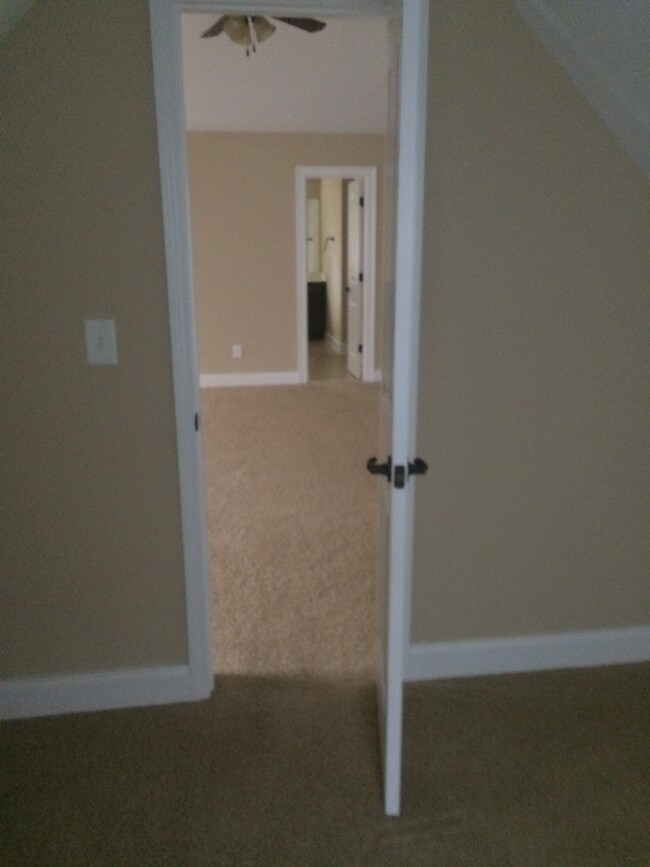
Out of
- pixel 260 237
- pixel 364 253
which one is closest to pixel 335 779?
pixel 260 237

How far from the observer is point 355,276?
21.8 ft

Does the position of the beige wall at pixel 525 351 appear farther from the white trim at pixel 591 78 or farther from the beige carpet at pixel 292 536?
the beige carpet at pixel 292 536

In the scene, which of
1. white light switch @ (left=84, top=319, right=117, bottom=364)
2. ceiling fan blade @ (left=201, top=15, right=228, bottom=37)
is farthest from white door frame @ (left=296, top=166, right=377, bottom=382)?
white light switch @ (left=84, top=319, right=117, bottom=364)

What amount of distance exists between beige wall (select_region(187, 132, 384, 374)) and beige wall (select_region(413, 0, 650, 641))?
438 cm

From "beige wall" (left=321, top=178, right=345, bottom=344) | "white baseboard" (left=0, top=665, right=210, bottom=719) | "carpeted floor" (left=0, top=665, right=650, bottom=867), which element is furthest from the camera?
"beige wall" (left=321, top=178, right=345, bottom=344)

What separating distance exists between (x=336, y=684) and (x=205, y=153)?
4995mm

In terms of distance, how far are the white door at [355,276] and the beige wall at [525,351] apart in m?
4.48

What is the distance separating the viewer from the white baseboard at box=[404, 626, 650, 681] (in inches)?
88.4

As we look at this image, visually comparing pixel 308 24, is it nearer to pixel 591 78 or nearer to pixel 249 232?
pixel 591 78

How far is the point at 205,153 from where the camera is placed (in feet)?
19.2

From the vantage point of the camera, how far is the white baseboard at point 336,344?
26.4ft

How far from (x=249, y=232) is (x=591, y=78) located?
15.1ft

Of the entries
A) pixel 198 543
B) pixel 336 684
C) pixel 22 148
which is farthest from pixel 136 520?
pixel 22 148

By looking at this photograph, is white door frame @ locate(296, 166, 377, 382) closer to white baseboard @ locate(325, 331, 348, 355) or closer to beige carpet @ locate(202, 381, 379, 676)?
beige carpet @ locate(202, 381, 379, 676)
